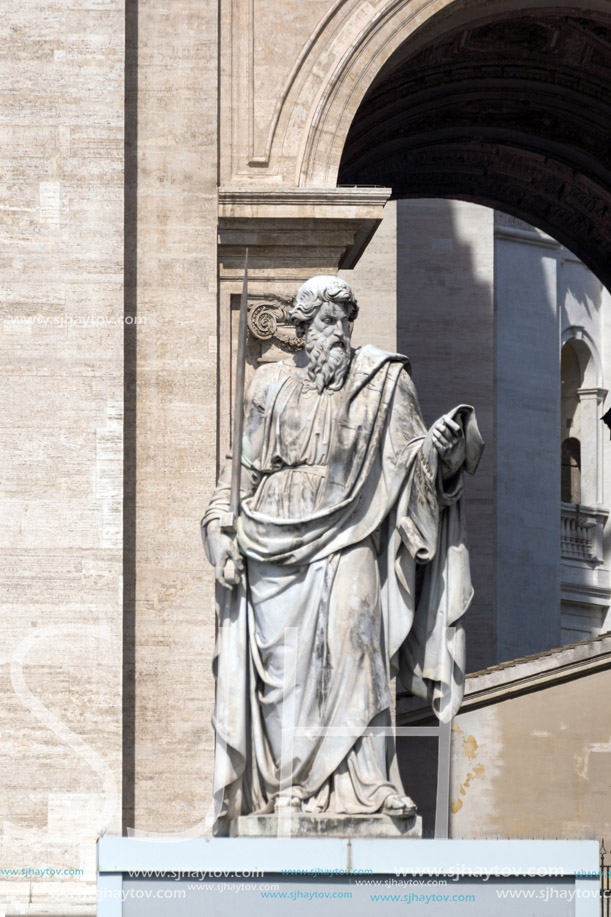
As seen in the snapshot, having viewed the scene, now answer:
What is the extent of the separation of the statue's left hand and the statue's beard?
1.81ft

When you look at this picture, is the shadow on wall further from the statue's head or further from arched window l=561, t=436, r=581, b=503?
the statue's head

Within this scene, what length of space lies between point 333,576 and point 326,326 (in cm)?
116

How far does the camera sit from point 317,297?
9109 millimetres

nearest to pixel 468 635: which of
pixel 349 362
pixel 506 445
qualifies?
pixel 506 445

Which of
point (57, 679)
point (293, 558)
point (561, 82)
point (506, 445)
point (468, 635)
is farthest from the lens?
point (506, 445)

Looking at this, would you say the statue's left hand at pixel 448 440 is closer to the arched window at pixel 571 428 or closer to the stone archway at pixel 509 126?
the stone archway at pixel 509 126

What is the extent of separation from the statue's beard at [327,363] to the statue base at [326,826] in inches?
73.9

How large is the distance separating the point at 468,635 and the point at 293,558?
2014 centimetres

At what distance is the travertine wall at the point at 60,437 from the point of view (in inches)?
481

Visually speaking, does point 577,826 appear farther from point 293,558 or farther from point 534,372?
point 534,372

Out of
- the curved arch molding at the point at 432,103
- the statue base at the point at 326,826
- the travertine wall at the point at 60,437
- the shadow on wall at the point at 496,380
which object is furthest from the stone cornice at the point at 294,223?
the shadow on wall at the point at 496,380

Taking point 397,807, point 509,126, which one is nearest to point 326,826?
point 397,807

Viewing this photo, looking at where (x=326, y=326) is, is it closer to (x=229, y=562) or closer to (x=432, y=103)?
(x=229, y=562)

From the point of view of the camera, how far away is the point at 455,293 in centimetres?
2920
